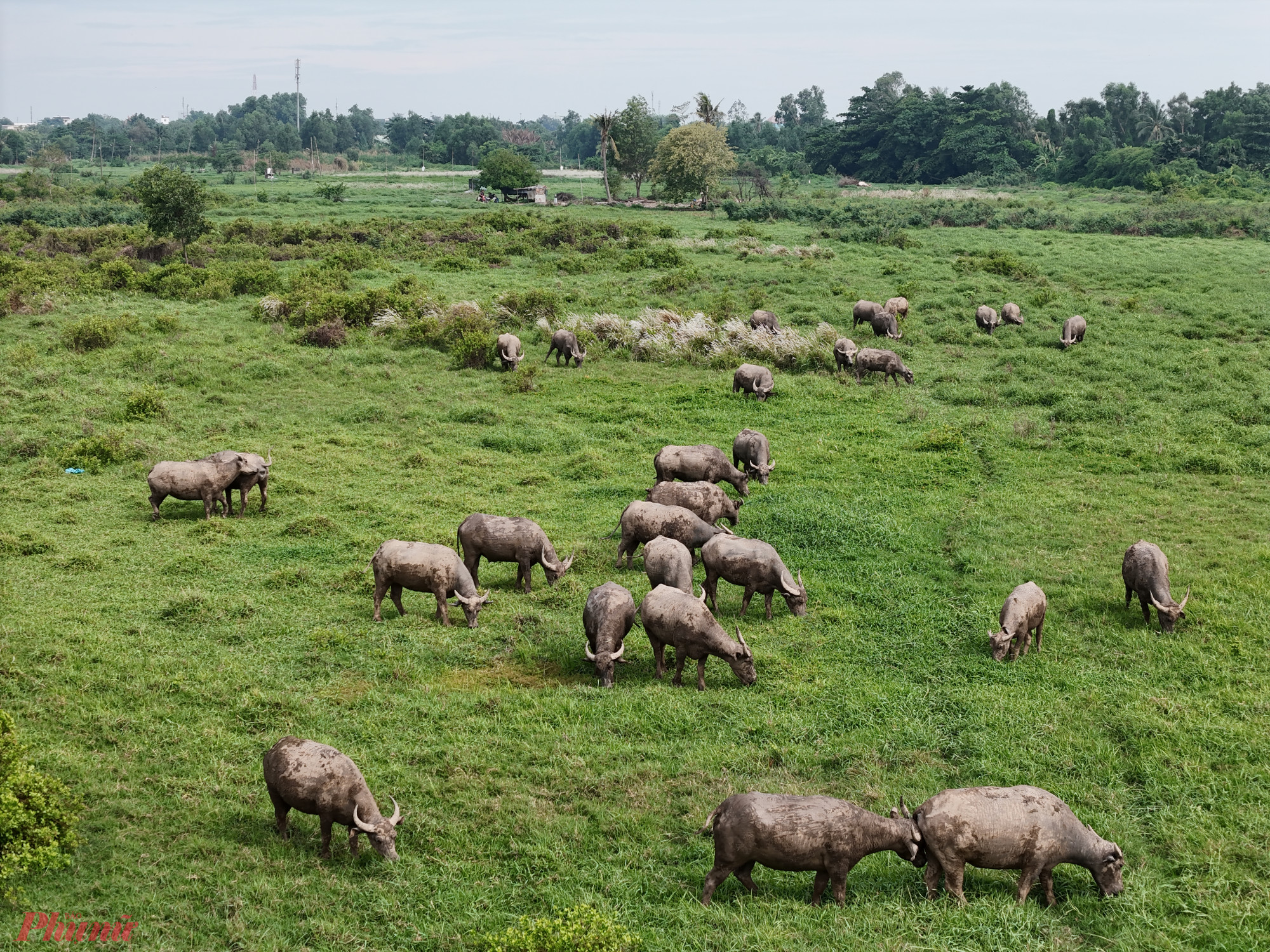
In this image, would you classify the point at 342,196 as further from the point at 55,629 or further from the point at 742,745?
the point at 742,745

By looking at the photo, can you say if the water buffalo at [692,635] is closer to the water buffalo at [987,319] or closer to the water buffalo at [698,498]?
the water buffalo at [698,498]

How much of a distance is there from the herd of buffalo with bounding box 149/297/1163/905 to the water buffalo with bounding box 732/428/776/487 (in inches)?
1.2

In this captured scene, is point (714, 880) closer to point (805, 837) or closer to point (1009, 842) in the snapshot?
point (805, 837)

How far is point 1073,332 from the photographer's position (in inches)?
1119

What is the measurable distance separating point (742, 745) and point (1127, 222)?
5072 cm

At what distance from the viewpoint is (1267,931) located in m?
7.73

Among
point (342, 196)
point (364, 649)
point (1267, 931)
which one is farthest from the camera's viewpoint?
point (342, 196)

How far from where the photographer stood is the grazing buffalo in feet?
98.1

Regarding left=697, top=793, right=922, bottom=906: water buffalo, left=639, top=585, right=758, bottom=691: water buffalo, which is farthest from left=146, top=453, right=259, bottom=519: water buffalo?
left=697, top=793, right=922, bottom=906: water buffalo

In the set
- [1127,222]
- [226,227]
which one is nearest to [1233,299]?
[1127,222]

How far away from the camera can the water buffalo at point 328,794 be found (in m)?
8.86

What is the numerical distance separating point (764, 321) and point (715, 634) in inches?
774

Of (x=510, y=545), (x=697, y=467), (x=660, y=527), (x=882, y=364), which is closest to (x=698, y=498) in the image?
(x=660, y=527)

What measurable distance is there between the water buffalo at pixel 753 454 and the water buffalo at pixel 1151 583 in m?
6.98
